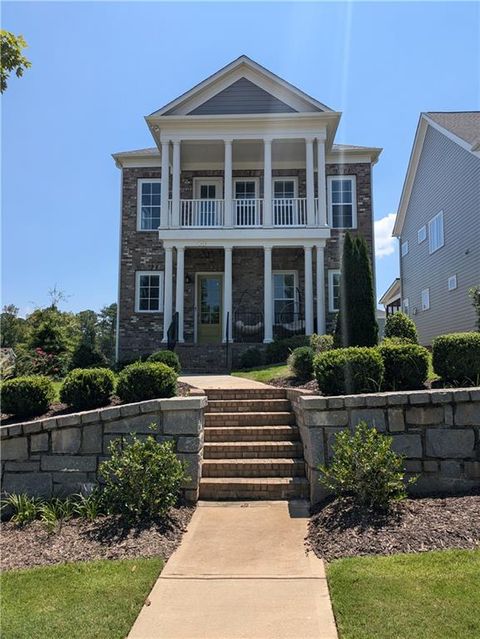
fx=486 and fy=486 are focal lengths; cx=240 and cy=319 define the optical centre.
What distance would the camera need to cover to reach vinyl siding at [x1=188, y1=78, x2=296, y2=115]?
14.7 meters

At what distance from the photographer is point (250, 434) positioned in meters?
6.11

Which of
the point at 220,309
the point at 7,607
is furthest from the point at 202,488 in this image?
the point at 220,309

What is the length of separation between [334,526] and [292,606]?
125 cm

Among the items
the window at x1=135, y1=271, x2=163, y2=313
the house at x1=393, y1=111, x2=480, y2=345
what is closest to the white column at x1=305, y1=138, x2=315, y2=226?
the house at x1=393, y1=111, x2=480, y2=345

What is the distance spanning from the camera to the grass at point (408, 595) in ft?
9.10

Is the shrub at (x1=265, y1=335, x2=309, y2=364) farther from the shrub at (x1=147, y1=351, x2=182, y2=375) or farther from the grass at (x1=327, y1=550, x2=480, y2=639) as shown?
the grass at (x1=327, y1=550, x2=480, y2=639)

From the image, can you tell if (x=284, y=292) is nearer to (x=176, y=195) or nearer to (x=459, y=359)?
(x=176, y=195)

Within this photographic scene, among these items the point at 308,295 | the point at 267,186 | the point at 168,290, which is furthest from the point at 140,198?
the point at 308,295

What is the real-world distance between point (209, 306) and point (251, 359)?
4115mm

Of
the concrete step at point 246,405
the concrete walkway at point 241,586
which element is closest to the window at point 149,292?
the concrete step at point 246,405

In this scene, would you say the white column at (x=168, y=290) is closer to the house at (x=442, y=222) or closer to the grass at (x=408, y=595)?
the house at (x=442, y=222)

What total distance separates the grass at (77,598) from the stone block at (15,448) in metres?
1.85

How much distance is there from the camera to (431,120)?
1630 centimetres

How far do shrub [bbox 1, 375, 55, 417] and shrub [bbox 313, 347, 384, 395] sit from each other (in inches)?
137
